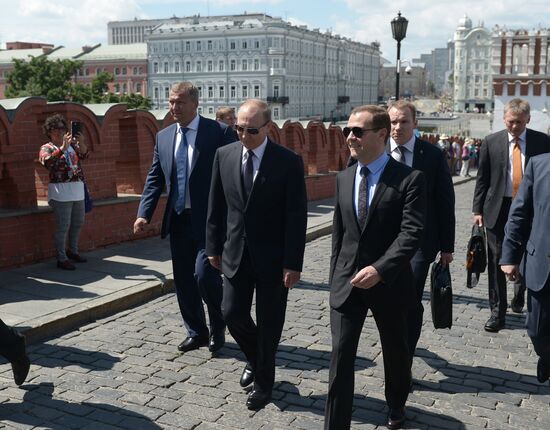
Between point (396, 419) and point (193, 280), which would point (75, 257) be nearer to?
point (193, 280)

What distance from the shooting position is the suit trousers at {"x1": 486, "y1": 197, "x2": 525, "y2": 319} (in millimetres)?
6453

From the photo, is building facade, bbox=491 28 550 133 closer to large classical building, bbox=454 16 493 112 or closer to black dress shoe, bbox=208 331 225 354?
black dress shoe, bbox=208 331 225 354

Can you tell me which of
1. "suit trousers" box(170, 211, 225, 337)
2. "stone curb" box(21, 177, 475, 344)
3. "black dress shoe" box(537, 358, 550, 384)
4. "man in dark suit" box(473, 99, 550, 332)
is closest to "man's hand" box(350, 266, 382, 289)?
"black dress shoe" box(537, 358, 550, 384)

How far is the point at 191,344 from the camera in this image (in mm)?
5723

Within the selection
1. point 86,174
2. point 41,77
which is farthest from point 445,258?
point 41,77

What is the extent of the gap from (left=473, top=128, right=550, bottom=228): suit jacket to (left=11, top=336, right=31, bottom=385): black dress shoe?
4.17 metres

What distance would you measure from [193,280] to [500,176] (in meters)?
2.98

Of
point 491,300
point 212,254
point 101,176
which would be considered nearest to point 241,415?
point 212,254

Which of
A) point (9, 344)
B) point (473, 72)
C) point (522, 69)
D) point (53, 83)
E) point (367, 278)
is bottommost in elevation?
point (9, 344)

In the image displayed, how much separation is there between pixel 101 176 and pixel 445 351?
571cm

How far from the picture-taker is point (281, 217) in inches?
183

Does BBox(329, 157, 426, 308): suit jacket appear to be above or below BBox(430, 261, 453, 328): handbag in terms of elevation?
above

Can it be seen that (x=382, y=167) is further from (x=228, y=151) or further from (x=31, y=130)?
(x=31, y=130)

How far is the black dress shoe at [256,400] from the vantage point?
4578mm
